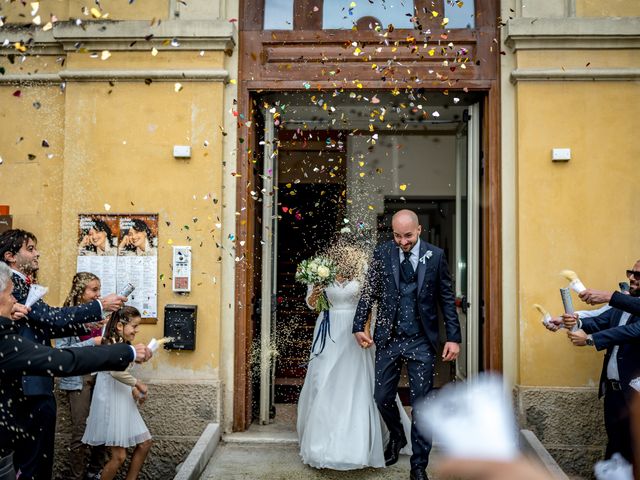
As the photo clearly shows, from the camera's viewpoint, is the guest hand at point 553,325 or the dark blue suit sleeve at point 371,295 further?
the dark blue suit sleeve at point 371,295

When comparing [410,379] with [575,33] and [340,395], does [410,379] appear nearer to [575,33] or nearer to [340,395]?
[340,395]

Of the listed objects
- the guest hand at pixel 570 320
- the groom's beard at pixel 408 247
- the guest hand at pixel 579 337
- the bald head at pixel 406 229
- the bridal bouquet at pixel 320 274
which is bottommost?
the guest hand at pixel 579 337

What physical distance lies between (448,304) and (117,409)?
3.05 meters

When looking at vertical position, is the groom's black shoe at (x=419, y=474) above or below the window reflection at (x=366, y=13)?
below

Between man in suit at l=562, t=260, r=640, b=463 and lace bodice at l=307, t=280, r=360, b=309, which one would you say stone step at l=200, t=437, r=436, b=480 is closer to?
lace bodice at l=307, t=280, r=360, b=309

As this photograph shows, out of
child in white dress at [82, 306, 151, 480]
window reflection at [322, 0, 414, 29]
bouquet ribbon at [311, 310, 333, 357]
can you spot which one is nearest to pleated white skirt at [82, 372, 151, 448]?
child in white dress at [82, 306, 151, 480]

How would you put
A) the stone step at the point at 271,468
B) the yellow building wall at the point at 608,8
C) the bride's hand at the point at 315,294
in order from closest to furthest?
the stone step at the point at 271,468, the yellow building wall at the point at 608,8, the bride's hand at the point at 315,294

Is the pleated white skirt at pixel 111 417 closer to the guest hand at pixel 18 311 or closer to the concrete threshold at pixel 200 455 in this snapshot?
the concrete threshold at pixel 200 455

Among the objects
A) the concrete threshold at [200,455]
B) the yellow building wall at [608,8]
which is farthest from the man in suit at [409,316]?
the yellow building wall at [608,8]

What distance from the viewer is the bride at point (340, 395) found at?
236 inches

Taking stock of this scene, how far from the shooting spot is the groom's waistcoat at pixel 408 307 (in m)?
5.91

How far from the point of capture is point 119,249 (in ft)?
22.3

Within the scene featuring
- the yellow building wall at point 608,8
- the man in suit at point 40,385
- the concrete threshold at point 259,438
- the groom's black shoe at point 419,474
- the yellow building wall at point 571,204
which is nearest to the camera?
the man in suit at point 40,385

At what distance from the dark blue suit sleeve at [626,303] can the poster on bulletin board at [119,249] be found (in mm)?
4282
